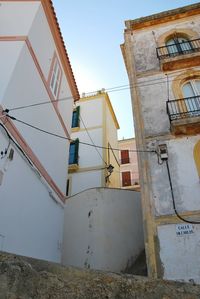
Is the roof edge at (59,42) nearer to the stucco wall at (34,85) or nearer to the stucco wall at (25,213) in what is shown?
the stucco wall at (34,85)

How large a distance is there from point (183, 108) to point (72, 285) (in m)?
7.98

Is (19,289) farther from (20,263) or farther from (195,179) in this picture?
(195,179)

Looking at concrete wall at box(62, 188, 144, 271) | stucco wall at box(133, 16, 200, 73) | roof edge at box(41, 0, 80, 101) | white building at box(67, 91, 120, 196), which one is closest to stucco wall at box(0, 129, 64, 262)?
concrete wall at box(62, 188, 144, 271)

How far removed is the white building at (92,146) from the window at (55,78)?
14.2 feet

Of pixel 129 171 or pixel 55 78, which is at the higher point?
pixel 129 171

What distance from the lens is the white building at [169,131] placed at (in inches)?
248

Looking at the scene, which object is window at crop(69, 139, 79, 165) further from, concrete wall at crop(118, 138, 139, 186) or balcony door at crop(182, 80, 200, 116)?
concrete wall at crop(118, 138, 139, 186)

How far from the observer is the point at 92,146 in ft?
48.8

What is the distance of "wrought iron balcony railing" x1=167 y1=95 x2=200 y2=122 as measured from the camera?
845 cm

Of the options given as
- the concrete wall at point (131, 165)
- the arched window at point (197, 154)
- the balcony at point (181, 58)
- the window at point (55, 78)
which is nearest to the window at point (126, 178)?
the concrete wall at point (131, 165)

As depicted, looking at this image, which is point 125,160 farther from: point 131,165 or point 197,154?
point 197,154

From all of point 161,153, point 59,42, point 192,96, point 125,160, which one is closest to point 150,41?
point 192,96

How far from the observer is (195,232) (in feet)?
20.9

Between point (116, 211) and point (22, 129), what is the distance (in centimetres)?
490
